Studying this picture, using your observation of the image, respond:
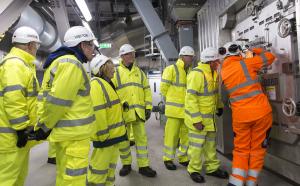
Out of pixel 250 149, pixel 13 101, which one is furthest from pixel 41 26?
pixel 250 149

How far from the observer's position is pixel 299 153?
8.89 ft

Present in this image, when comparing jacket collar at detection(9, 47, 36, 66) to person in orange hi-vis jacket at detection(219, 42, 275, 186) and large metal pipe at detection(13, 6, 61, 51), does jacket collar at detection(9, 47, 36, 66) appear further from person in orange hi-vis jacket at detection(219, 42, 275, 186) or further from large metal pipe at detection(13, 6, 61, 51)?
person in orange hi-vis jacket at detection(219, 42, 275, 186)

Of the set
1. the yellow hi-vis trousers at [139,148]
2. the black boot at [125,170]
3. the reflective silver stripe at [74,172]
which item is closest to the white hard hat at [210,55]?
the yellow hi-vis trousers at [139,148]

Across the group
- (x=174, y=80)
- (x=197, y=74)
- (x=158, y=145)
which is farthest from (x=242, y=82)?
(x=158, y=145)

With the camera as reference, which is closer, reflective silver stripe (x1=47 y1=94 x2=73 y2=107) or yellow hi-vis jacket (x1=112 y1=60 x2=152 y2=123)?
reflective silver stripe (x1=47 y1=94 x2=73 y2=107)

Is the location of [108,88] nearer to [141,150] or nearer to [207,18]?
[141,150]

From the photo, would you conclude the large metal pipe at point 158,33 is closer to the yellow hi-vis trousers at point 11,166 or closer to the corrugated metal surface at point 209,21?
the corrugated metal surface at point 209,21

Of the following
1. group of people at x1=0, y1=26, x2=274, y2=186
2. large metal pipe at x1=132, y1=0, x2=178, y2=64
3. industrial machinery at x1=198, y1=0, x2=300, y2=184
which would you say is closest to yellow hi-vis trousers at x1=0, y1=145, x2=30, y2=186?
group of people at x1=0, y1=26, x2=274, y2=186

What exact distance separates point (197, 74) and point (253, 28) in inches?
44.6

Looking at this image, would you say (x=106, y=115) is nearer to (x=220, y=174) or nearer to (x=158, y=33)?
(x=220, y=174)

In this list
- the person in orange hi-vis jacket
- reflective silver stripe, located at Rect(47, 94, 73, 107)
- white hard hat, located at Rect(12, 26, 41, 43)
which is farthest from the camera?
white hard hat, located at Rect(12, 26, 41, 43)

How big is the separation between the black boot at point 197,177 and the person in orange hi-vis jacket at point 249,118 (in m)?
0.48

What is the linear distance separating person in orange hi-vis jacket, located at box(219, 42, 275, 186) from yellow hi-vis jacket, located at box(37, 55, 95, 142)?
5.30 ft

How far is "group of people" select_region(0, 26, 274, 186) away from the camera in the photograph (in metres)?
2.01
